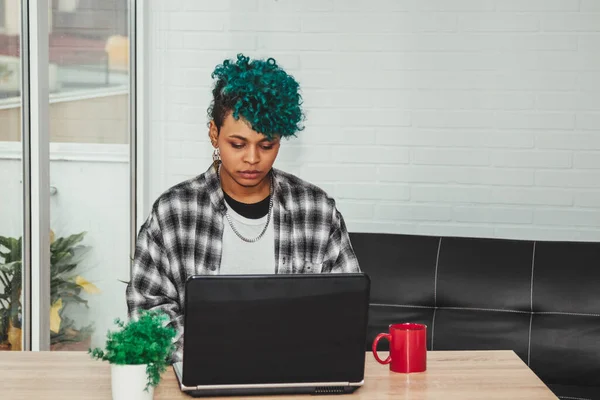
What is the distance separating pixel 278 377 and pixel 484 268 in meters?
1.33

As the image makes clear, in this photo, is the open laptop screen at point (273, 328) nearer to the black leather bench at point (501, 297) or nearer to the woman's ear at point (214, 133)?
the woman's ear at point (214, 133)

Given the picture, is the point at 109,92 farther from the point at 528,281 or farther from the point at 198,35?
the point at 528,281

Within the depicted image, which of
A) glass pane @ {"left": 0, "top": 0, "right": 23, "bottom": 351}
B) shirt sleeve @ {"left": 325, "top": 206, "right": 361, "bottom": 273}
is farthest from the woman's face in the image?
glass pane @ {"left": 0, "top": 0, "right": 23, "bottom": 351}

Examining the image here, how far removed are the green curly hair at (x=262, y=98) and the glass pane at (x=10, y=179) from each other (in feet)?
2.36

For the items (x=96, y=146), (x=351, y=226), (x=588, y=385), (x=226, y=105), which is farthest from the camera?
(x=351, y=226)

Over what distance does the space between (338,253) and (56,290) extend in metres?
1.08

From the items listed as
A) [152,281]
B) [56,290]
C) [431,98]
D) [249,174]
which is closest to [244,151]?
[249,174]

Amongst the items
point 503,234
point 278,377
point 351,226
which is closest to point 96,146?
point 351,226

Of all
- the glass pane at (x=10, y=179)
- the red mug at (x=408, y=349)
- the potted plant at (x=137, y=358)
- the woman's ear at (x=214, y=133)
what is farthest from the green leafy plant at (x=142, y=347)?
the glass pane at (x=10, y=179)

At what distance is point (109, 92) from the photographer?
3182 mm

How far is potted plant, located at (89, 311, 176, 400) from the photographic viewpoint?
1496 mm

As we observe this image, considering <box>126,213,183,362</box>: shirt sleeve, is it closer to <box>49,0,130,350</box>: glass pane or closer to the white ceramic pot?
the white ceramic pot

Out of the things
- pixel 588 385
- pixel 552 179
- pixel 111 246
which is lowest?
pixel 588 385

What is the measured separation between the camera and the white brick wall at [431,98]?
3139 mm
